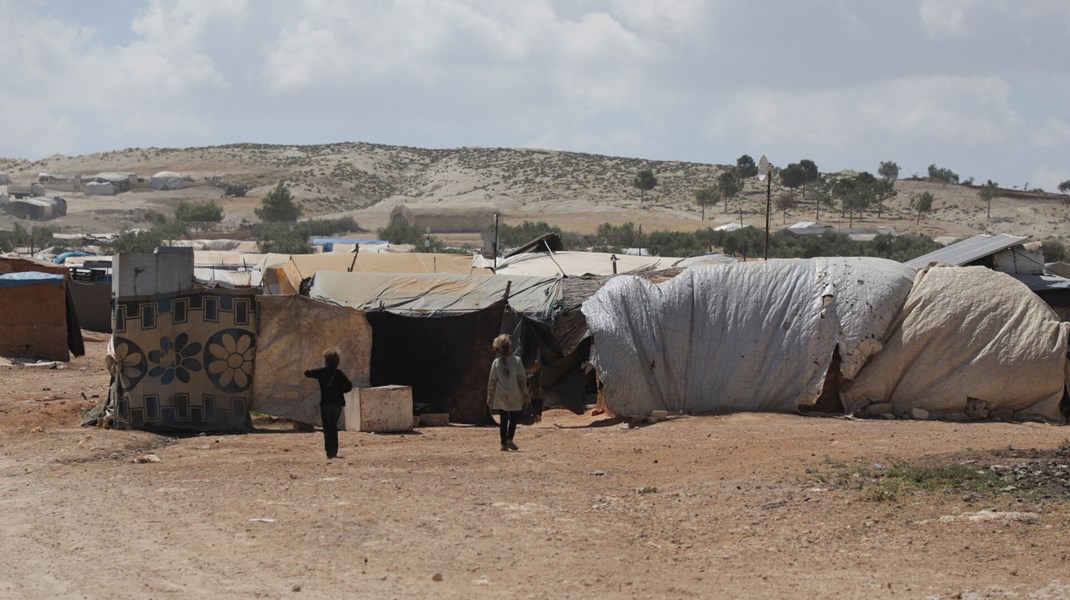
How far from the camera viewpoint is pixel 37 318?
19.6 meters

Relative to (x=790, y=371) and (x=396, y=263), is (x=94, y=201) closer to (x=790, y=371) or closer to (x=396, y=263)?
(x=396, y=263)

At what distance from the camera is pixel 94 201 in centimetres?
9175

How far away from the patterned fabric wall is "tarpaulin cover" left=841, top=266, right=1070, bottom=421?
22.8 ft

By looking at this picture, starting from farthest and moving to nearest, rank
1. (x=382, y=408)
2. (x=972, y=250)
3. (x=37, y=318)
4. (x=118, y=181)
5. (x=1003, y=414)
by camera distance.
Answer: (x=118, y=181), (x=37, y=318), (x=972, y=250), (x=1003, y=414), (x=382, y=408)

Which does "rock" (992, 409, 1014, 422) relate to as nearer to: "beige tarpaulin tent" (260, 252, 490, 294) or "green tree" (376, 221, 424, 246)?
"beige tarpaulin tent" (260, 252, 490, 294)

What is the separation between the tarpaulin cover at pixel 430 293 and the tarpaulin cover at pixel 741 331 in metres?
1.00

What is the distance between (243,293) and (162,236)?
54270 millimetres

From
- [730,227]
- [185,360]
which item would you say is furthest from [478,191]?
[185,360]

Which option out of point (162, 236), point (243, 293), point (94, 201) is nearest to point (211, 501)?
point (243, 293)

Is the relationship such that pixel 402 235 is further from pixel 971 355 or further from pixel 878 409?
pixel 971 355

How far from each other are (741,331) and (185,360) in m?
6.46

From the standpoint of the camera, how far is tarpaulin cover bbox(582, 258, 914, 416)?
46.5 feet

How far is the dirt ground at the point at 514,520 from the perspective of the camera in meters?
6.90

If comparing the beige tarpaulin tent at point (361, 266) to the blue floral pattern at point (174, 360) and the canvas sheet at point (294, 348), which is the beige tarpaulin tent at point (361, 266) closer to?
the canvas sheet at point (294, 348)
